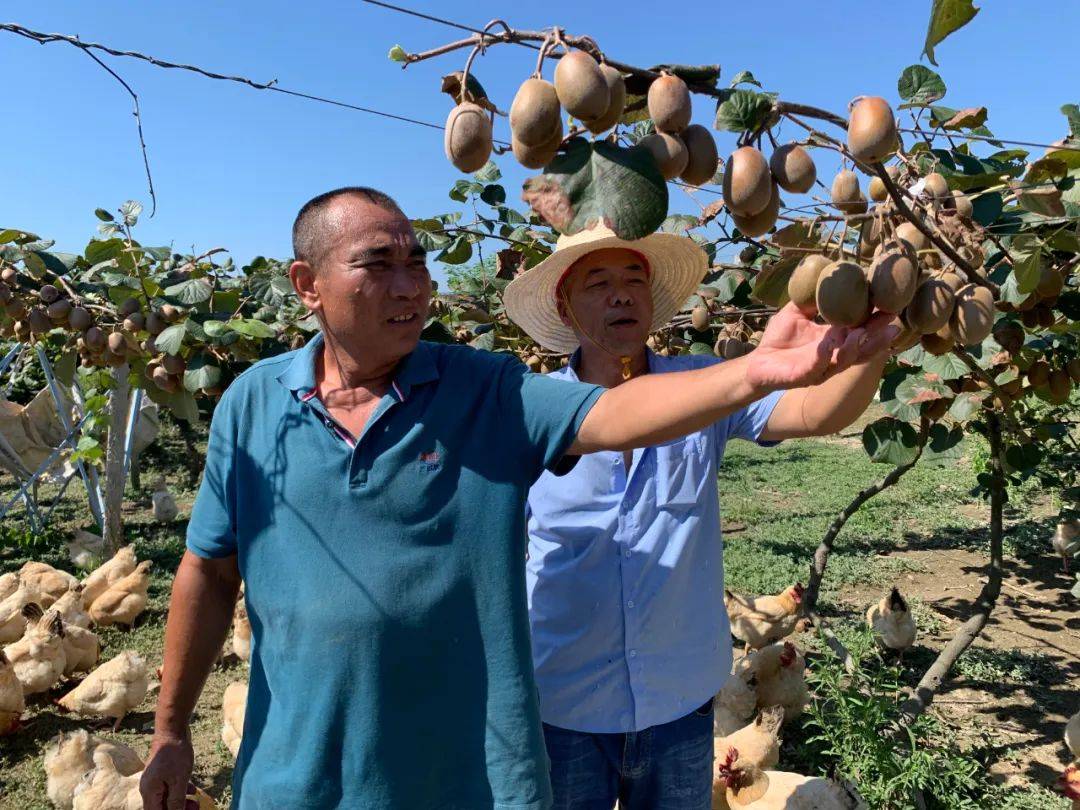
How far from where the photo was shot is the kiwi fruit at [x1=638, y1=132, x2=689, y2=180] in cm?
86

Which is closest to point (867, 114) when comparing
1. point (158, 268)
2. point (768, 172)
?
point (768, 172)

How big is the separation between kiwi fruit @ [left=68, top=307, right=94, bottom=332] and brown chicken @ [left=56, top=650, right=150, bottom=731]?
1782 millimetres

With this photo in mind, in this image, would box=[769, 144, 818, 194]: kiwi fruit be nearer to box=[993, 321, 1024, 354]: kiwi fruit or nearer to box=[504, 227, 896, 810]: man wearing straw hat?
box=[504, 227, 896, 810]: man wearing straw hat

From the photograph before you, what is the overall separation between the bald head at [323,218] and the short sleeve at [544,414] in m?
0.39

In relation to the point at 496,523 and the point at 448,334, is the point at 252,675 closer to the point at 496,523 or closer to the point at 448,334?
the point at 496,523

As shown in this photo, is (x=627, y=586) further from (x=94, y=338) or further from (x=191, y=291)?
(x=94, y=338)

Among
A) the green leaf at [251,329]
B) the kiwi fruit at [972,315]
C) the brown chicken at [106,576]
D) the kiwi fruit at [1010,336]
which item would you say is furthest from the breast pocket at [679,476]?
the brown chicken at [106,576]

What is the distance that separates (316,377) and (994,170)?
4.47 feet

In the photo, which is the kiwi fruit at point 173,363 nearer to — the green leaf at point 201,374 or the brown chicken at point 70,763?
the green leaf at point 201,374

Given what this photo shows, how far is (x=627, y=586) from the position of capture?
5.59ft

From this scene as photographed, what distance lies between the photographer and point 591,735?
171 centimetres

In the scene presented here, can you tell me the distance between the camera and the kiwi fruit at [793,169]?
95 centimetres

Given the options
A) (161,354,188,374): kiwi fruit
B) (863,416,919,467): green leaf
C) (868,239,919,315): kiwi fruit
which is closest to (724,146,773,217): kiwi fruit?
(868,239,919,315): kiwi fruit

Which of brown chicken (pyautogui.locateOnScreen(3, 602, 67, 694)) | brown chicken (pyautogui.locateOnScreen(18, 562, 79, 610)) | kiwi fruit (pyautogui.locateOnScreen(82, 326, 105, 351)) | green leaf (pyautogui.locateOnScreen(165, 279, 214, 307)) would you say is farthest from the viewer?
brown chicken (pyautogui.locateOnScreen(18, 562, 79, 610))
